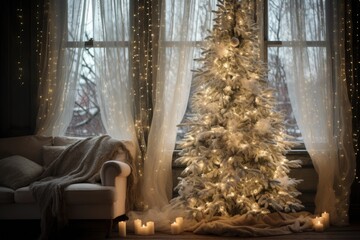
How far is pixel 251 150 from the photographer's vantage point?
4387 mm

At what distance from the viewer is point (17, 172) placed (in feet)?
14.7

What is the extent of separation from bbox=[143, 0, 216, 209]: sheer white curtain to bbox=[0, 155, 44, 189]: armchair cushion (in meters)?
1.17

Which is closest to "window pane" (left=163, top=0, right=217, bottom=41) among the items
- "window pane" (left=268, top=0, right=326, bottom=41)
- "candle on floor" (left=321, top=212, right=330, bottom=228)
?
"window pane" (left=268, top=0, right=326, bottom=41)

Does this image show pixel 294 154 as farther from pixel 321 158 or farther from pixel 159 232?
pixel 159 232

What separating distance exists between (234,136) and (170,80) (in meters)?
1.17

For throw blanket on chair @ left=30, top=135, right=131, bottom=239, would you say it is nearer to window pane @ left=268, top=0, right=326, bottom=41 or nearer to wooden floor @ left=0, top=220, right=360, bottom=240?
wooden floor @ left=0, top=220, right=360, bottom=240

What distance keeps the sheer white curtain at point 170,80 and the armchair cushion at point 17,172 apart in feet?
3.85

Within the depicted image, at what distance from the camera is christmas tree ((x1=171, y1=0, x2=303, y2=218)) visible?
4398 millimetres

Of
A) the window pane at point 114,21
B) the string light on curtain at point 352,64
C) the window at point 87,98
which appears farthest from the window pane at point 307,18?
the window at point 87,98

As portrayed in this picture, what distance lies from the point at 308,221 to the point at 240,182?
751mm

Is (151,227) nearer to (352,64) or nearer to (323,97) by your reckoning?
(323,97)

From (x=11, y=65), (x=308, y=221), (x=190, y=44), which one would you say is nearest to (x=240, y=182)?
(x=308, y=221)

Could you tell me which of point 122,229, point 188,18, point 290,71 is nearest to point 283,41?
point 290,71

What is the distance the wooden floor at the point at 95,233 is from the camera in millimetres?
4172
